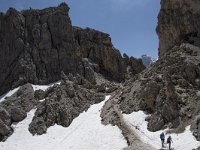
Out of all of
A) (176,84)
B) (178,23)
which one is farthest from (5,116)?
(178,23)

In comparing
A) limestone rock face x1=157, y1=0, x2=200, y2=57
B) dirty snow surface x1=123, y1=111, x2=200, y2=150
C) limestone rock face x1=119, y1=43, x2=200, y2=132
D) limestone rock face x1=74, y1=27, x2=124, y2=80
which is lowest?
dirty snow surface x1=123, y1=111, x2=200, y2=150

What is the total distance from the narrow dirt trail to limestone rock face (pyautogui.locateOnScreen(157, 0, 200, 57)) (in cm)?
1496

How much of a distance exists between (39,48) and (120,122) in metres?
41.6

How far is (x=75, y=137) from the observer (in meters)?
48.0

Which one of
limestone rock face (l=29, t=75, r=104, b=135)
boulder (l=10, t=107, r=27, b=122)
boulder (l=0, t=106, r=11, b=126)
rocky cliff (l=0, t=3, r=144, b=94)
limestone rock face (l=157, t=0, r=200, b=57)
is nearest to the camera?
limestone rock face (l=29, t=75, r=104, b=135)

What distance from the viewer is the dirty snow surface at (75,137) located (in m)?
42.2

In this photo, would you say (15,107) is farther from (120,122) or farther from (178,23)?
(178,23)

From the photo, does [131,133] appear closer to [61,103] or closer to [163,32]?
[61,103]

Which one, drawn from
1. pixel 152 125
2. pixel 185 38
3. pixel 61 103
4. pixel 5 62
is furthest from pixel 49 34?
pixel 152 125

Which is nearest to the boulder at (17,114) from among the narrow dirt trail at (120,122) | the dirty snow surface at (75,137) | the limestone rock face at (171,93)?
the dirty snow surface at (75,137)

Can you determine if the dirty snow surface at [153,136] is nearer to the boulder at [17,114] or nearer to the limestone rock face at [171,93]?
the limestone rock face at [171,93]

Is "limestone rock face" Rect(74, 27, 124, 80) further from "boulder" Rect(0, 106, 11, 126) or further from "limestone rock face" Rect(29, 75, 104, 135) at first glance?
"boulder" Rect(0, 106, 11, 126)

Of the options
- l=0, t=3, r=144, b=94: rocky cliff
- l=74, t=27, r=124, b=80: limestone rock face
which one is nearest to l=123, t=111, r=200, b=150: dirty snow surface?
l=0, t=3, r=144, b=94: rocky cliff

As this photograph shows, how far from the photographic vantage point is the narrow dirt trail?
34.8 m
